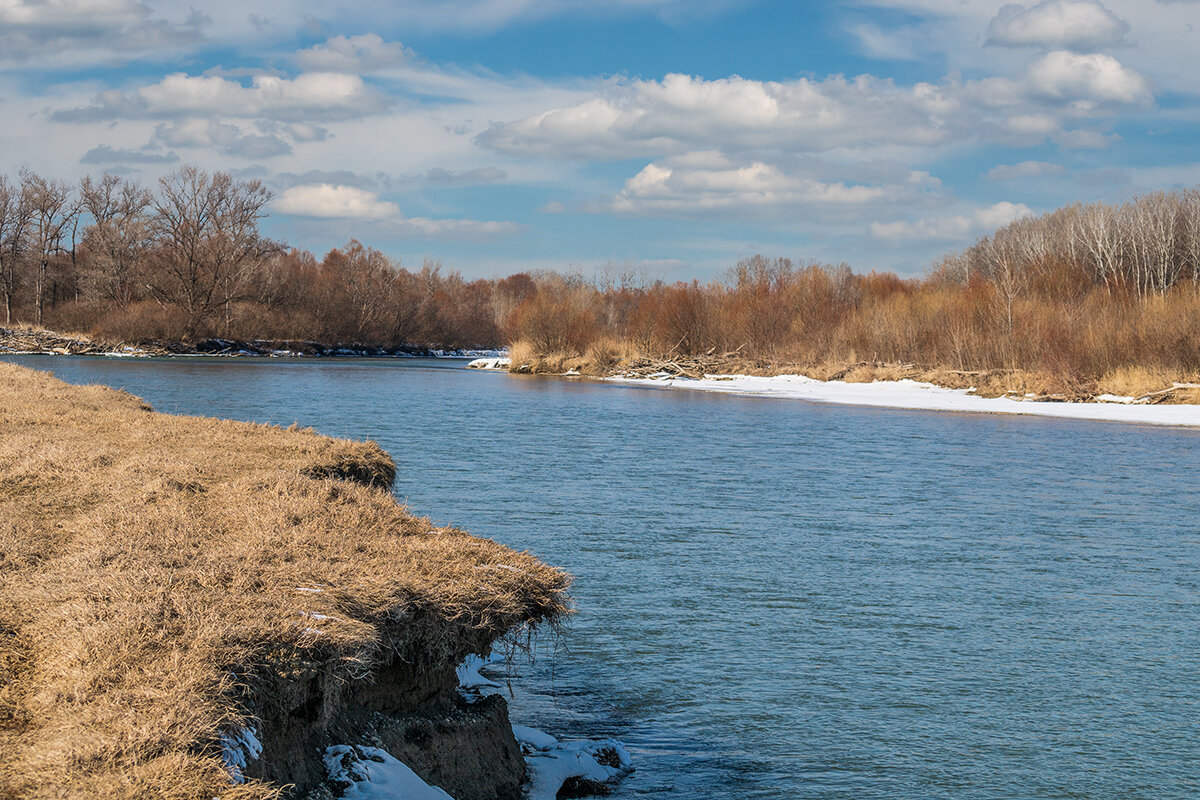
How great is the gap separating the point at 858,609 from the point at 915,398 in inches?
1300

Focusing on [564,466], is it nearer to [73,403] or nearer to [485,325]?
[73,403]

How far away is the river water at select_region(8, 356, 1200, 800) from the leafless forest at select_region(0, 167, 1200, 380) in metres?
21.8

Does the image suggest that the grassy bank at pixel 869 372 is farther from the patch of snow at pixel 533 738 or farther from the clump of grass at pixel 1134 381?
the patch of snow at pixel 533 738

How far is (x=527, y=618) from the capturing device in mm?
6367

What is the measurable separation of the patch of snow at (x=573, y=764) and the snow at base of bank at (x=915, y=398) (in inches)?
1167

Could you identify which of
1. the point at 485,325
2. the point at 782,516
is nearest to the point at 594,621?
the point at 782,516

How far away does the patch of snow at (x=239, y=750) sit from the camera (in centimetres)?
408

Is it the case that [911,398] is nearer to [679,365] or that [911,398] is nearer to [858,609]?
[679,365]

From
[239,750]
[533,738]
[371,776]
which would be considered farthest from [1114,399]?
[239,750]

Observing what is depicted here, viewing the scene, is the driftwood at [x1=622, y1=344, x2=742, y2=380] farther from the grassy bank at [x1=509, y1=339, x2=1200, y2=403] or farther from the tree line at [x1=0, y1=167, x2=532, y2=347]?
the tree line at [x1=0, y1=167, x2=532, y2=347]

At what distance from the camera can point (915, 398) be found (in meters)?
41.2

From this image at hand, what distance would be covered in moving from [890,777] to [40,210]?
90.8 meters

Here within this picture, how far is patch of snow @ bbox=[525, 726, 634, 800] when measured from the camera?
20.2ft

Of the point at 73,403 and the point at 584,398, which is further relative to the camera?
the point at 584,398
